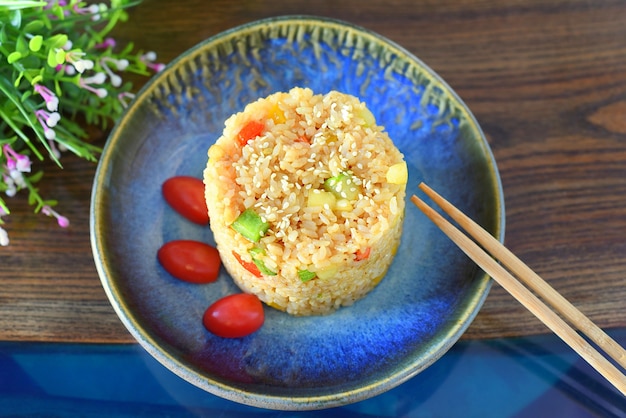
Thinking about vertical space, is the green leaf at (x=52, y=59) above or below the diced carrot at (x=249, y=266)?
above

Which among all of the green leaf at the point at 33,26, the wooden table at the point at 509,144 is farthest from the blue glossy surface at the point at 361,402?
the green leaf at the point at 33,26

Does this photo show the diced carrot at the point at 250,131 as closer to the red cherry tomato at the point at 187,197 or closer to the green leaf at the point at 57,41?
the red cherry tomato at the point at 187,197

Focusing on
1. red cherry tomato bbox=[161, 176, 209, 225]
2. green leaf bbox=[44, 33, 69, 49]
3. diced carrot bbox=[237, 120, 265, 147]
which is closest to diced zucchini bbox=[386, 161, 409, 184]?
diced carrot bbox=[237, 120, 265, 147]

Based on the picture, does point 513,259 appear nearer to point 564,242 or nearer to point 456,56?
point 564,242

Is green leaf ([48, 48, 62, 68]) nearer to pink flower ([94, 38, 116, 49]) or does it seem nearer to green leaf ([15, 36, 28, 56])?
green leaf ([15, 36, 28, 56])

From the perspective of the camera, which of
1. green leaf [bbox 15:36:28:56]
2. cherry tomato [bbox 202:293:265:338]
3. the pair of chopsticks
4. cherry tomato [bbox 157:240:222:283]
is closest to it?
the pair of chopsticks

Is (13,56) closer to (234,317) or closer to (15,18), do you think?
(15,18)
